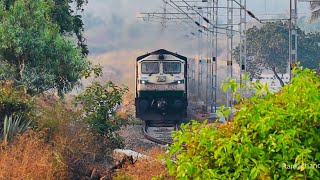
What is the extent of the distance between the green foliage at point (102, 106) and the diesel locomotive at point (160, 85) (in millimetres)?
7555

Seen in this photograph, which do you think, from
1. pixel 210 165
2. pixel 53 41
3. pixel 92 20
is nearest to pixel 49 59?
pixel 53 41

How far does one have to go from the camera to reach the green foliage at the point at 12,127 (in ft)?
41.6

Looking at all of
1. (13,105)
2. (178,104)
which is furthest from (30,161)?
(178,104)

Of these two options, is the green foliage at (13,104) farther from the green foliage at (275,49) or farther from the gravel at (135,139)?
the green foliage at (275,49)

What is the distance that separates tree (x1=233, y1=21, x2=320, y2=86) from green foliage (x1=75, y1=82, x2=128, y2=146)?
30827 mm

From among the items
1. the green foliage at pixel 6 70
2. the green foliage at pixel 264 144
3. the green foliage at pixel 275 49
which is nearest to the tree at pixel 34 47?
the green foliage at pixel 6 70

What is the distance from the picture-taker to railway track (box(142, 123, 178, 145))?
19.9m

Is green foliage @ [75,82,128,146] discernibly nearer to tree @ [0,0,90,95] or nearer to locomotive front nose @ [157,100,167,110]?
tree @ [0,0,90,95]

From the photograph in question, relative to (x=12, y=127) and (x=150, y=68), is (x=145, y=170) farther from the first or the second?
(x=150, y=68)

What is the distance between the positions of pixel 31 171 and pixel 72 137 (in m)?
2.95

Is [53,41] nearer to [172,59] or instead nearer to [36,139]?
[36,139]

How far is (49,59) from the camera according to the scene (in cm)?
1617

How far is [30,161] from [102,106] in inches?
242

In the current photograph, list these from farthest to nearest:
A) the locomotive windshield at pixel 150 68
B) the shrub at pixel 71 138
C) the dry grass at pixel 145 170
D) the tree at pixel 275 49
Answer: the tree at pixel 275 49
the locomotive windshield at pixel 150 68
the shrub at pixel 71 138
the dry grass at pixel 145 170
